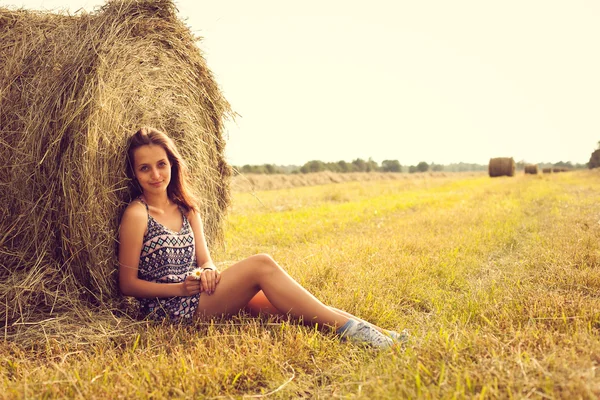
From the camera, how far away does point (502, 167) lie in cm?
3011

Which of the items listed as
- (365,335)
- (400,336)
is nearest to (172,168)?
(365,335)

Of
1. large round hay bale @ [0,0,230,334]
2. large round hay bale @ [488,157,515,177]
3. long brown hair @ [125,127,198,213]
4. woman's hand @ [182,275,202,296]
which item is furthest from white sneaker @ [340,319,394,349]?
large round hay bale @ [488,157,515,177]

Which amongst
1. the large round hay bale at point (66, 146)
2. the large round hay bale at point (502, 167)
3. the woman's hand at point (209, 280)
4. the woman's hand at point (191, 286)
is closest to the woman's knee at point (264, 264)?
the woman's hand at point (209, 280)

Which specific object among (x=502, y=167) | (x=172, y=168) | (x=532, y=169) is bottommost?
(x=172, y=168)

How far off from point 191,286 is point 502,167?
30639 millimetres

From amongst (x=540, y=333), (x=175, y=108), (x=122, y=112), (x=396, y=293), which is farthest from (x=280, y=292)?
(x=175, y=108)

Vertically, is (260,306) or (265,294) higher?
(265,294)

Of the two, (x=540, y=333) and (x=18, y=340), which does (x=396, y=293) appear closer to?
(x=540, y=333)

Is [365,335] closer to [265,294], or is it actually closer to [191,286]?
[265,294]

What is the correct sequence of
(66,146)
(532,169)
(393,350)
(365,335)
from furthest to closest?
(532,169), (66,146), (365,335), (393,350)

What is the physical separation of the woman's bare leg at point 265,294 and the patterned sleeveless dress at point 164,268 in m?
0.12

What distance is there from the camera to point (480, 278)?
4324 millimetres

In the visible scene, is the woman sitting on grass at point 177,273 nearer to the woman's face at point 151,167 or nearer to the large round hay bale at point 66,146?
the woman's face at point 151,167

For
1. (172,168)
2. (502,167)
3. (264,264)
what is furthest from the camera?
(502,167)
